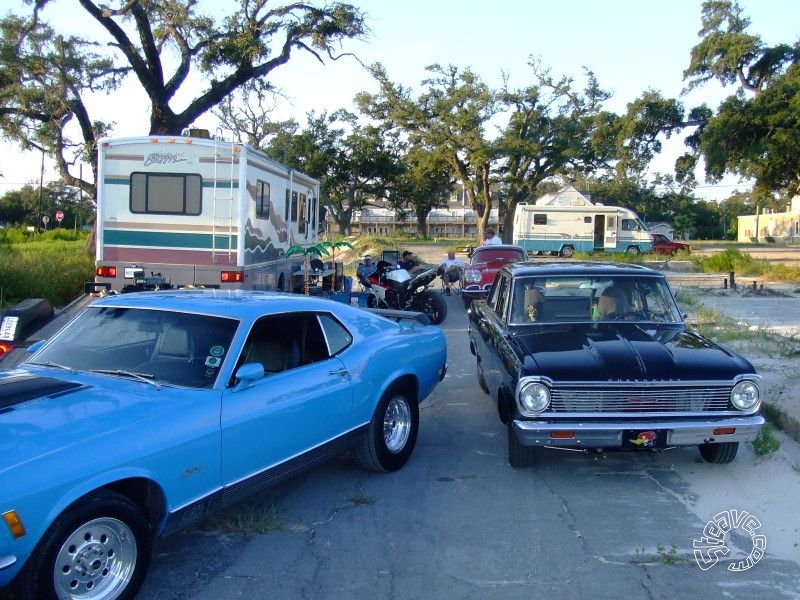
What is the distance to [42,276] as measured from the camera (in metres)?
16.4

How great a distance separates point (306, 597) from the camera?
415 centimetres

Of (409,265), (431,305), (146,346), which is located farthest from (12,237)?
(146,346)

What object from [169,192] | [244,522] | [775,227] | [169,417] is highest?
[775,227]

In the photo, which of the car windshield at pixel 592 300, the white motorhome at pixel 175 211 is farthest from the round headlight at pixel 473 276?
the car windshield at pixel 592 300

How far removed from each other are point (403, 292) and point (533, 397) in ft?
28.4

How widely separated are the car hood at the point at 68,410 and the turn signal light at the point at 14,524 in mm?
195

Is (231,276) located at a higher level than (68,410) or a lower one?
higher

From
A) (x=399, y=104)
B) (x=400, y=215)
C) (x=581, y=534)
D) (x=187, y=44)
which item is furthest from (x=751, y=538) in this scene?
(x=400, y=215)

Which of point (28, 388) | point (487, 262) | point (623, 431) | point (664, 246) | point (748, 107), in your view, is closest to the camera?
point (28, 388)

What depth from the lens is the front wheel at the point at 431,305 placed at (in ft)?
48.5

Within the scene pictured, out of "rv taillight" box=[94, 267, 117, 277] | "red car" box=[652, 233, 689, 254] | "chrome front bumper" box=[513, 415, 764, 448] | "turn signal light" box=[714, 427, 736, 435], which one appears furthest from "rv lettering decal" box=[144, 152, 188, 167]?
"red car" box=[652, 233, 689, 254]

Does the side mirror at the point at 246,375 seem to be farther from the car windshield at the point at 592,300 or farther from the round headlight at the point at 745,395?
the round headlight at the point at 745,395

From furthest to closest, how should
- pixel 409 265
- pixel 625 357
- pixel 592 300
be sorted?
1. pixel 409 265
2. pixel 592 300
3. pixel 625 357

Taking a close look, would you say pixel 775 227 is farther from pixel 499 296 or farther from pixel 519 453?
pixel 519 453
